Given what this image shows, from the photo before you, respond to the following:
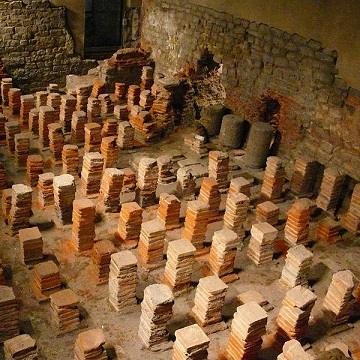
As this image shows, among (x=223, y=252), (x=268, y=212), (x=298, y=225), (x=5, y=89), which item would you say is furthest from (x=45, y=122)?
(x=298, y=225)

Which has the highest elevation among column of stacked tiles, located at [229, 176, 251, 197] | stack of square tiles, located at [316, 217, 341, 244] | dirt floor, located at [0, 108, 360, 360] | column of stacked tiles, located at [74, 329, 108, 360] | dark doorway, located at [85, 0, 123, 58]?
dark doorway, located at [85, 0, 123, 58]

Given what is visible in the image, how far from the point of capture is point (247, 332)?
17.0 feet

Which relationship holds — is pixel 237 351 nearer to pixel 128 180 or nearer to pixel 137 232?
pixel 137 232

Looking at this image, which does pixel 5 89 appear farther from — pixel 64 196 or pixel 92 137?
pixel 64 196

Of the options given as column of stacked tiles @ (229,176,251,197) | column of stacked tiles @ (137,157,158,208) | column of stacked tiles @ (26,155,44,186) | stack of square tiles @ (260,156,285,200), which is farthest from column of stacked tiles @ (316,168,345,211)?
column of stacked tiles @ (26,155,44,186)

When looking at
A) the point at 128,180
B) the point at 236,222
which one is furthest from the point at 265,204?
the point at 128,180

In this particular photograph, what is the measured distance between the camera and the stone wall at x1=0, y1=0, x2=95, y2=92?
1193cm

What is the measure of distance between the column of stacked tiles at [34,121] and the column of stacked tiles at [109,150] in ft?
5.87

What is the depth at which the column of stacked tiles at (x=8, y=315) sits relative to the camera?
17.2 feet

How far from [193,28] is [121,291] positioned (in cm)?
739

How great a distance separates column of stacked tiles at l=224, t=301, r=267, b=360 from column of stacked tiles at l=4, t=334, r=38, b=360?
6.60ft

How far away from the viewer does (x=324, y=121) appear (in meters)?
8.72

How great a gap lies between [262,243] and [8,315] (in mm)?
3322

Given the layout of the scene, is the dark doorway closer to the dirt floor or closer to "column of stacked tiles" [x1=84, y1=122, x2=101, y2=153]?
"column of stacked tiles" [x1=84, y1=122, x2=101, y2=153]
